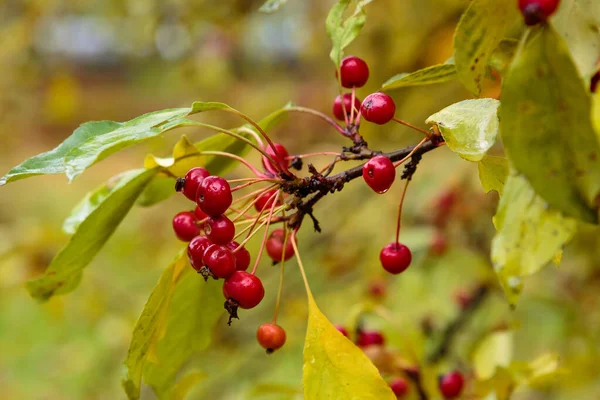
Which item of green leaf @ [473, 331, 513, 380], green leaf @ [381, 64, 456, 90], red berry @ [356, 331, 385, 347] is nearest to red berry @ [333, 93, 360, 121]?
green leaf @ [381, 64, 456, 90]

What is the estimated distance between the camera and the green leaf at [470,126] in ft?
2.47

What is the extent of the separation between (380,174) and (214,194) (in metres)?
0.25

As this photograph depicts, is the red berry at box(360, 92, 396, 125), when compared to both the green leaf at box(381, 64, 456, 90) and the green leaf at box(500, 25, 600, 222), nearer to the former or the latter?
the green leaf at box(381, 64, 456, 90)

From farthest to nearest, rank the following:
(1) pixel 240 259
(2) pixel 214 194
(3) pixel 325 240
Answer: (3) pixel 325 240 → (1) pixel 240 259 → (2) pixel 214 194

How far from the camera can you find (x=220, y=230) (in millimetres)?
Result: 909

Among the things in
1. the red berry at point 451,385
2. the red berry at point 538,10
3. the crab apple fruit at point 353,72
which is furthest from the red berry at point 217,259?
the red berry at point 451,385

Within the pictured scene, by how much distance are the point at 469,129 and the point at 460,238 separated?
2.19 meters

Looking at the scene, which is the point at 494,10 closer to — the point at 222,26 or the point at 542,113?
the point at 542,113

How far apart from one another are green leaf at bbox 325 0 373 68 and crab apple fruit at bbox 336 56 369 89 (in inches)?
1.4

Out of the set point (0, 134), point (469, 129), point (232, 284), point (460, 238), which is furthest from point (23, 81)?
point (469, 129)

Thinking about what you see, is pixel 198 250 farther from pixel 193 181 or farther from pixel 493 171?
pixel 493 171

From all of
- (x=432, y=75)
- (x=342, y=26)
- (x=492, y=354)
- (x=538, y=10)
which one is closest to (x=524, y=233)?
(x=538, y=10)

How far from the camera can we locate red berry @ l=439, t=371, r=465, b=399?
1.49 metres

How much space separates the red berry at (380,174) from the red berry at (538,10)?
1.12 ft
